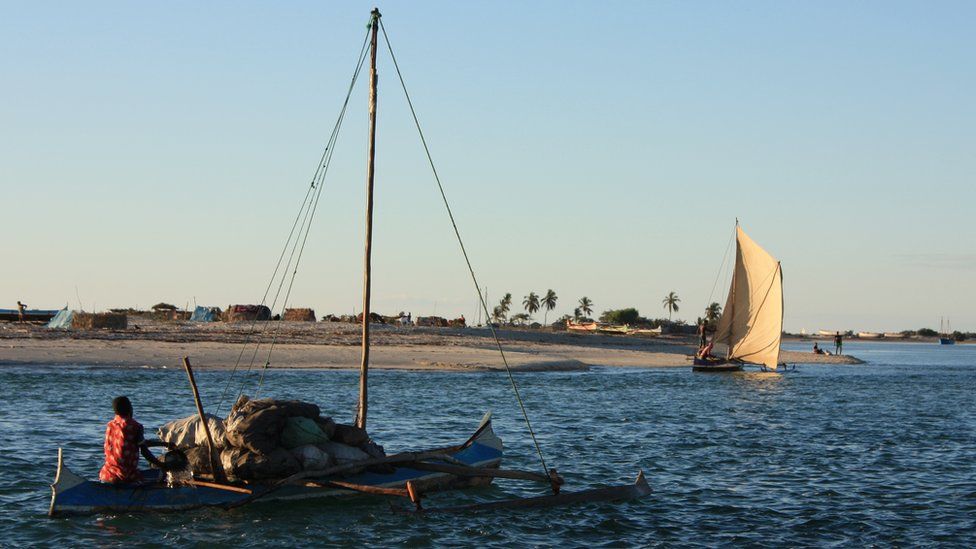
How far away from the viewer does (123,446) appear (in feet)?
60.0

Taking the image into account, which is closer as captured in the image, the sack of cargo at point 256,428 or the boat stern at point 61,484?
the boat stern at point 61,484

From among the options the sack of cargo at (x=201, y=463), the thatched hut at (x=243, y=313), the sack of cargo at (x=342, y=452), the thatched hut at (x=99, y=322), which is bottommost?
the sack of cargo at (x=201, y=463)

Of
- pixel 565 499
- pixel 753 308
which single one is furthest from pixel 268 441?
pixel 753 308

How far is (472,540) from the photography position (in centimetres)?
1856

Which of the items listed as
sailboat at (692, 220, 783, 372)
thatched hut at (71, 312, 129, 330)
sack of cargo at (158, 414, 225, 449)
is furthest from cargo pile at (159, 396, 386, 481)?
thatched hut at (71, 312, 129, 330)

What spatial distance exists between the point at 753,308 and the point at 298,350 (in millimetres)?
32672

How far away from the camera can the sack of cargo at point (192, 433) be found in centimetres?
1958

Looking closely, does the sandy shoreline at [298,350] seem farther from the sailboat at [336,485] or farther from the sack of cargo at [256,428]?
the sack of cargo at [256,428]

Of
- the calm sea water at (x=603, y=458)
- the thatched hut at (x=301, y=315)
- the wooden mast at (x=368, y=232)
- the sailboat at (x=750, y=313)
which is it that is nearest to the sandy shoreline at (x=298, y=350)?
the calm sea water at (x=603, y=458)

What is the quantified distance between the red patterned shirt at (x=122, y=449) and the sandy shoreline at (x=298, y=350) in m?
27.8

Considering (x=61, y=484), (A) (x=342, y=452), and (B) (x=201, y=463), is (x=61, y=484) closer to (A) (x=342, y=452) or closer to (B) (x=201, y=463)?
(B) (x=201, y=463)

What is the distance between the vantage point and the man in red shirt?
59.4ft

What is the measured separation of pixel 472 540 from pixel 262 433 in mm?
4317

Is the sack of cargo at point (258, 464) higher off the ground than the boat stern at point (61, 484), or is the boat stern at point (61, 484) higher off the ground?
the sack of cargo at point (258, 464)
